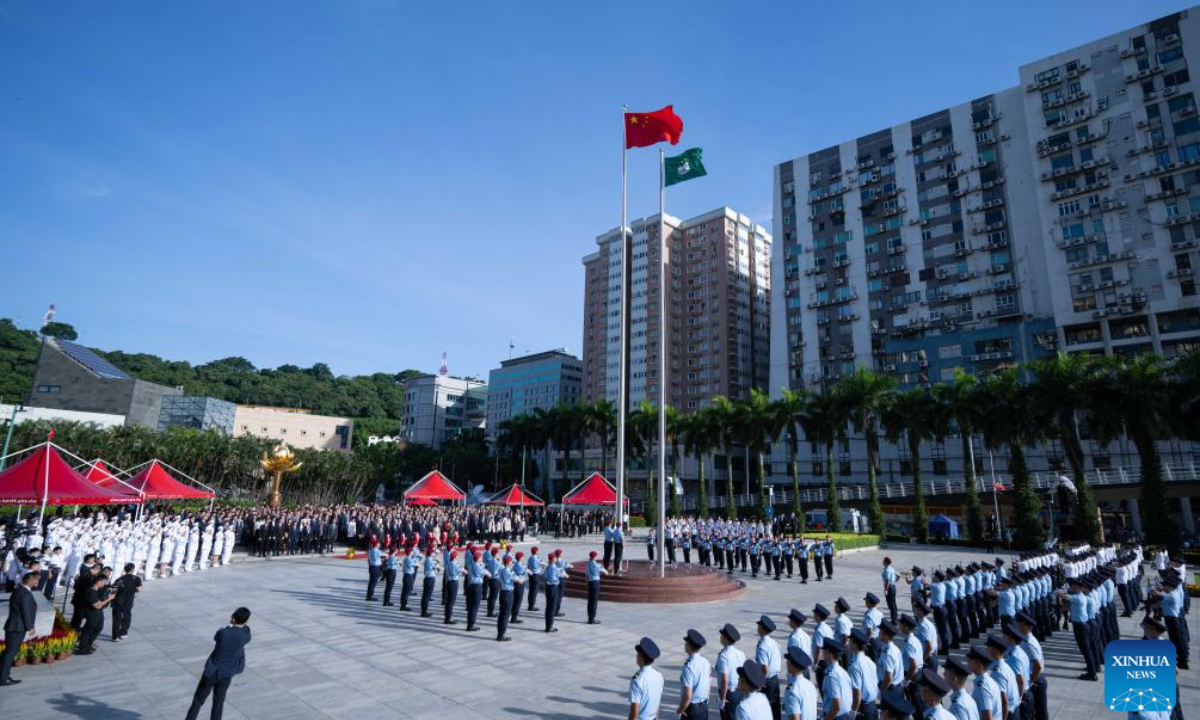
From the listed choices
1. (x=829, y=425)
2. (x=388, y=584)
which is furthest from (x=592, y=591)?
(x=829, y=425)

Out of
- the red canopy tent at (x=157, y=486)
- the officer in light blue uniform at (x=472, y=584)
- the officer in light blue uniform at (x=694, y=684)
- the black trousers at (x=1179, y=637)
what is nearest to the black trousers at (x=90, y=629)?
the officer in light blue uniform at (x=472, y=584)

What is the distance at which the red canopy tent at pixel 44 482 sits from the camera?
1656 cm

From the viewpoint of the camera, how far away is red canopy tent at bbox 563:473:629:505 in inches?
1335

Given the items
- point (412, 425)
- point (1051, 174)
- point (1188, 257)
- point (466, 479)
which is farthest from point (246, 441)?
point (1188, 257)

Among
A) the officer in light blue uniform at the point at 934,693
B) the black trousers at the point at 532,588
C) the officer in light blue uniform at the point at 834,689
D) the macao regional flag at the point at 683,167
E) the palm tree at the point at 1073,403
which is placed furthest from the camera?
the palm tree at the point at 1073,403

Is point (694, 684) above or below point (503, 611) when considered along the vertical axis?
above

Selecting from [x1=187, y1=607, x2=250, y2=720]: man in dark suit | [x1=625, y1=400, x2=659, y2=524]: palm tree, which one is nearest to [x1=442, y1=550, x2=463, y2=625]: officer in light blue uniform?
[x1=187, y1=607, x2=250, y2=720]: man in dark suit

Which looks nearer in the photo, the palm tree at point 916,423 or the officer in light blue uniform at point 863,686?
the officer in light blue uniform at point 863,686

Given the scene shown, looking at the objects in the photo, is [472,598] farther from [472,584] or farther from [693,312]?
[693,312]

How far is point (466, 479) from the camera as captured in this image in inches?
3233

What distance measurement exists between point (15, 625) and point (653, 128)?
783 inches

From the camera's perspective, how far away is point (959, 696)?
5793 millimetres

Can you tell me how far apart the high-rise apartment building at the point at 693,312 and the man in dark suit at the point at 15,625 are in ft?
238

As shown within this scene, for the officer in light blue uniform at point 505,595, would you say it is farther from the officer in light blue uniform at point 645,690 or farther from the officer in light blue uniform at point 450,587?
the officer in light blue uniform at point 645,690
